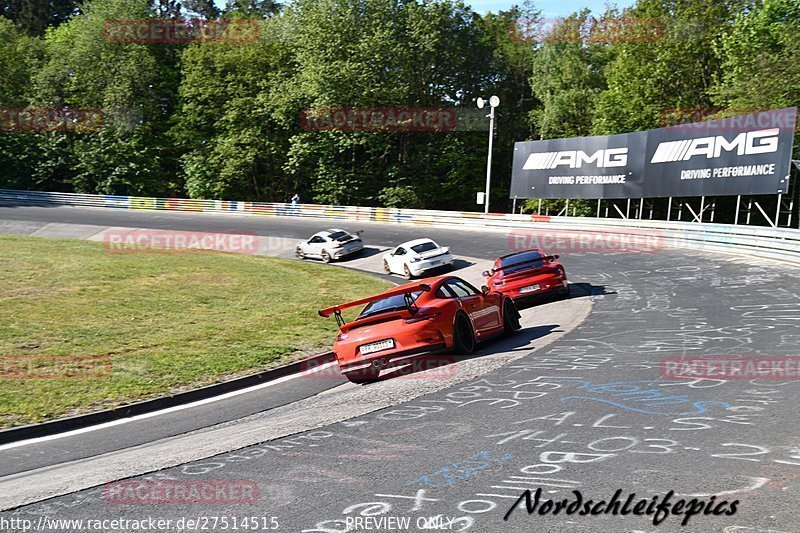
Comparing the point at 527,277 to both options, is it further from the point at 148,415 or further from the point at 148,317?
the point at 148,415

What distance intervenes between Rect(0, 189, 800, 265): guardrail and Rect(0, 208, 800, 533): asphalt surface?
44.7ft

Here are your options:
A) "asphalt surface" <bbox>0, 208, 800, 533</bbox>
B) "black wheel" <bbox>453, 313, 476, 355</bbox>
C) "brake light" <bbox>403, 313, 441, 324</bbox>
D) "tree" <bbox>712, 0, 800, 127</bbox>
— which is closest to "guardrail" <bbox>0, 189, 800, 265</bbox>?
"asphalt surface" <bbox>0, 208, 800, 533</bbox>

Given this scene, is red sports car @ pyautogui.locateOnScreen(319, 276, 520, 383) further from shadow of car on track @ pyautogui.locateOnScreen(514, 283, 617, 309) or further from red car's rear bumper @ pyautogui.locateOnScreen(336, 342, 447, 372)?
shadow of car on track @ pyautogui.locateOnScreen(514, 283, 617, 309)

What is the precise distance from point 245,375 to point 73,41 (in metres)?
63.1

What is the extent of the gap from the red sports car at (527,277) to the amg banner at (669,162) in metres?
13.1

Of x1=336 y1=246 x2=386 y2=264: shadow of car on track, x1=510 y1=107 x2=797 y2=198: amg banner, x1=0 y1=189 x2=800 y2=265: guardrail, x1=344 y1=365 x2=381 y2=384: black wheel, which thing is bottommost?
x1=344 y1=365 x2=381 y2=384: black wheel

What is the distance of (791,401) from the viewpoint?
8.29 meters

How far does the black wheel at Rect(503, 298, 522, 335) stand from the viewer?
1398cm

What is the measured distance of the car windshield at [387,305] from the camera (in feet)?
38.4

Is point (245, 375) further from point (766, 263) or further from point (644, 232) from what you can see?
point (644, 232)

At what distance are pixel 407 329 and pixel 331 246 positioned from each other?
70.1ft

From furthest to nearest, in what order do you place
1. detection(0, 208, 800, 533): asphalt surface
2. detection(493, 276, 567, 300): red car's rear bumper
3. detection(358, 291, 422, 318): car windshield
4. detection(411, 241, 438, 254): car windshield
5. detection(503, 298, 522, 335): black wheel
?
detection(411, 241, 438, 254): car windshield
detection(493, 276, 567, 300): red car's rear bumper
detection(503, 298, 522, 335): black wheel
detection(358, 291, 422, 318): car windshield
detection(0, 208, 800, 533): asphalt surface

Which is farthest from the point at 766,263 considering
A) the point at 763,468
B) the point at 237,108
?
the point at 237,108

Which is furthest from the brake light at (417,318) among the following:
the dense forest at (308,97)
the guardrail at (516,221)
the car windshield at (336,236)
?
the dense forest at (308,97)
